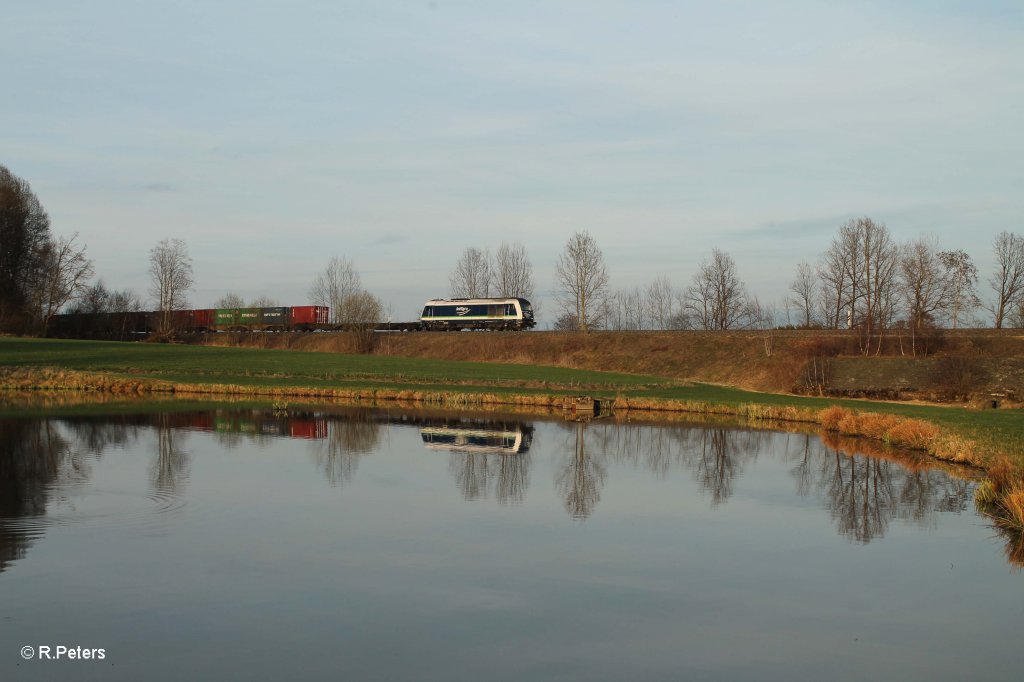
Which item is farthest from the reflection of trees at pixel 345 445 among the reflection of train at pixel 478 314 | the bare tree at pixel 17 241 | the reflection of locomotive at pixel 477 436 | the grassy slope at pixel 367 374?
the bare tree at pixel 17 241

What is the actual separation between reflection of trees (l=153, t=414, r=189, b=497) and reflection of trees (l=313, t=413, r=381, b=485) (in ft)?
11.3

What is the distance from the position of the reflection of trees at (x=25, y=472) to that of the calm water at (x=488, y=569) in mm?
99

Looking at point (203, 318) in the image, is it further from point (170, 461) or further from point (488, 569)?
point (488, 569)

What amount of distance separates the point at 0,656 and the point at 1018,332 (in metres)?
58.4

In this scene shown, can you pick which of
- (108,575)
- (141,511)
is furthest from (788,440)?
(108,575)

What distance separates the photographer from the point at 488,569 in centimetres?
1431

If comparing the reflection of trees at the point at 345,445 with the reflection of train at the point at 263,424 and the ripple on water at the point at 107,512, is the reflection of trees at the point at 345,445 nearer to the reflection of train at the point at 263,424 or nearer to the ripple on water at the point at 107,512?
the reflection of train at the point at 263,424

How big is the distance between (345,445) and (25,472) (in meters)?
9.64

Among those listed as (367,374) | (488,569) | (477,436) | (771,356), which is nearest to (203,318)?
(367,374)

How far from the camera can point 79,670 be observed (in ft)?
32.2

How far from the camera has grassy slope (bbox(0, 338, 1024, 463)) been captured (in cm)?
4447

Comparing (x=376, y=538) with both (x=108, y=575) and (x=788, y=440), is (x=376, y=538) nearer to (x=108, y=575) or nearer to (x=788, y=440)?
(x=108, y=575)

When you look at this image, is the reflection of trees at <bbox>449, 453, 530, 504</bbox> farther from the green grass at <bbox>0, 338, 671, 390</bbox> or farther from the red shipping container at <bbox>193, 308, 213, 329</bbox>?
the red shipping container at <bbox>193, 308, 213, 329</bbox>

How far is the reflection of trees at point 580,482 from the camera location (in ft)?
65.9
